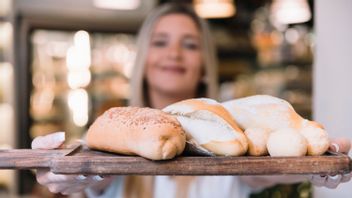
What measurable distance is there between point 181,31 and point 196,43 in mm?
74

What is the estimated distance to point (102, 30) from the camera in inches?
179

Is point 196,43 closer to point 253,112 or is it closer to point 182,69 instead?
point 182,69

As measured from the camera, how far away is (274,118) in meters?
0.82

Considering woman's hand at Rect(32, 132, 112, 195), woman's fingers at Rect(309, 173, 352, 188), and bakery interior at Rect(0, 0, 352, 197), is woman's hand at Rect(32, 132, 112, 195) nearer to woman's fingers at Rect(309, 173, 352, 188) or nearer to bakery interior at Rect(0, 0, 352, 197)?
woman's fingers at Rect(309, 173, 352, 188)

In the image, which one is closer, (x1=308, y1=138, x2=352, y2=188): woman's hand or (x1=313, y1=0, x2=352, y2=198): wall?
(x1=308, y1=138, x2=352, y2=188): woman's hand

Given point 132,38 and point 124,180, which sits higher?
point 132,38

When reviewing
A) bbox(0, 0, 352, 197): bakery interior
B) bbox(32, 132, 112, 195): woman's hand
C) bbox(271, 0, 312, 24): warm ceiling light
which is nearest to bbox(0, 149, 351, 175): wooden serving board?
bbox(32, 132, 112, 195): woman's hand

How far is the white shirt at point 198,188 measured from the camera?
4.93 ft

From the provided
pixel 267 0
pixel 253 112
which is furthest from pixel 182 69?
pixel 267 0

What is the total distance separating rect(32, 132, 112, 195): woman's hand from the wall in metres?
0.71

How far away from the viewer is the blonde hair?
71.2 inches

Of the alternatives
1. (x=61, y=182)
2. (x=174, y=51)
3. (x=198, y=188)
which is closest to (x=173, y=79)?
(x=174, y=51)

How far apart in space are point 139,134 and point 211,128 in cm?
11

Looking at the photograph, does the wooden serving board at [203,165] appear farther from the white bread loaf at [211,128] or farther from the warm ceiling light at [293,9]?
the warm ceiling light at [293,9]
